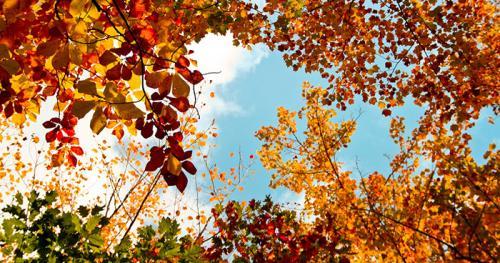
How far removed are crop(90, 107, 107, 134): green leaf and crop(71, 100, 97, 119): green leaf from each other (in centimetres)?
6

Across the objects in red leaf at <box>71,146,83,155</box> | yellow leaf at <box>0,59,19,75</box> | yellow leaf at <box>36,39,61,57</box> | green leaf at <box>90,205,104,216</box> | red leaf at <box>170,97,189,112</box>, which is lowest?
red leaf at <box>170,97,189,112</box>

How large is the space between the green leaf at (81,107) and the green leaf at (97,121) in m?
0.06

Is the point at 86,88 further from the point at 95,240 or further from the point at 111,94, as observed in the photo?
the point at 95,240

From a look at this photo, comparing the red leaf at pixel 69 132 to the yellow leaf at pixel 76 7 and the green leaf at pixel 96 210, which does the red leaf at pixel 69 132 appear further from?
the green leaf at pixel 96 210

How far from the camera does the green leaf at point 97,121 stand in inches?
69.4

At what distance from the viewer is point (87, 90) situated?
170 cm

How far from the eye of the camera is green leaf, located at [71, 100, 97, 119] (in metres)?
1.67

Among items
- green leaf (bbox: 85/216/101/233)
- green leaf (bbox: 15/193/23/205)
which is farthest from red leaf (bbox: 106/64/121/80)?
green leaf (bbox: 15/193/23/205)

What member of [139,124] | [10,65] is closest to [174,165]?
[139,124]

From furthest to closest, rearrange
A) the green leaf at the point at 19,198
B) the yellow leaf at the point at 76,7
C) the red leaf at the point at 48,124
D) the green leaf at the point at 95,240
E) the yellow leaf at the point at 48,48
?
the green leaf at the point at 19,198 < the green leaf at the point at 95,240 < the red leaf at the point at 48,124 < the yellow leaf at the point at 76,7 < the yellow leaf at the point at 48,48

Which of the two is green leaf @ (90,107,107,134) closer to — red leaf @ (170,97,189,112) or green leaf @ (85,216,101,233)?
red leaf @ (170,97,189,112)

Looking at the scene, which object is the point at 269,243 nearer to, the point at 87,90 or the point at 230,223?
the point at 230,223

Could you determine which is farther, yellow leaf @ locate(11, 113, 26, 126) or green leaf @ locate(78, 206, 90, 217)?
green leaf @ locate(78, 206, 90, 217)

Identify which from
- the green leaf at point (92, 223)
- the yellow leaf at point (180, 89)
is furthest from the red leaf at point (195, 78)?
the green leaf at point (92, 223)
